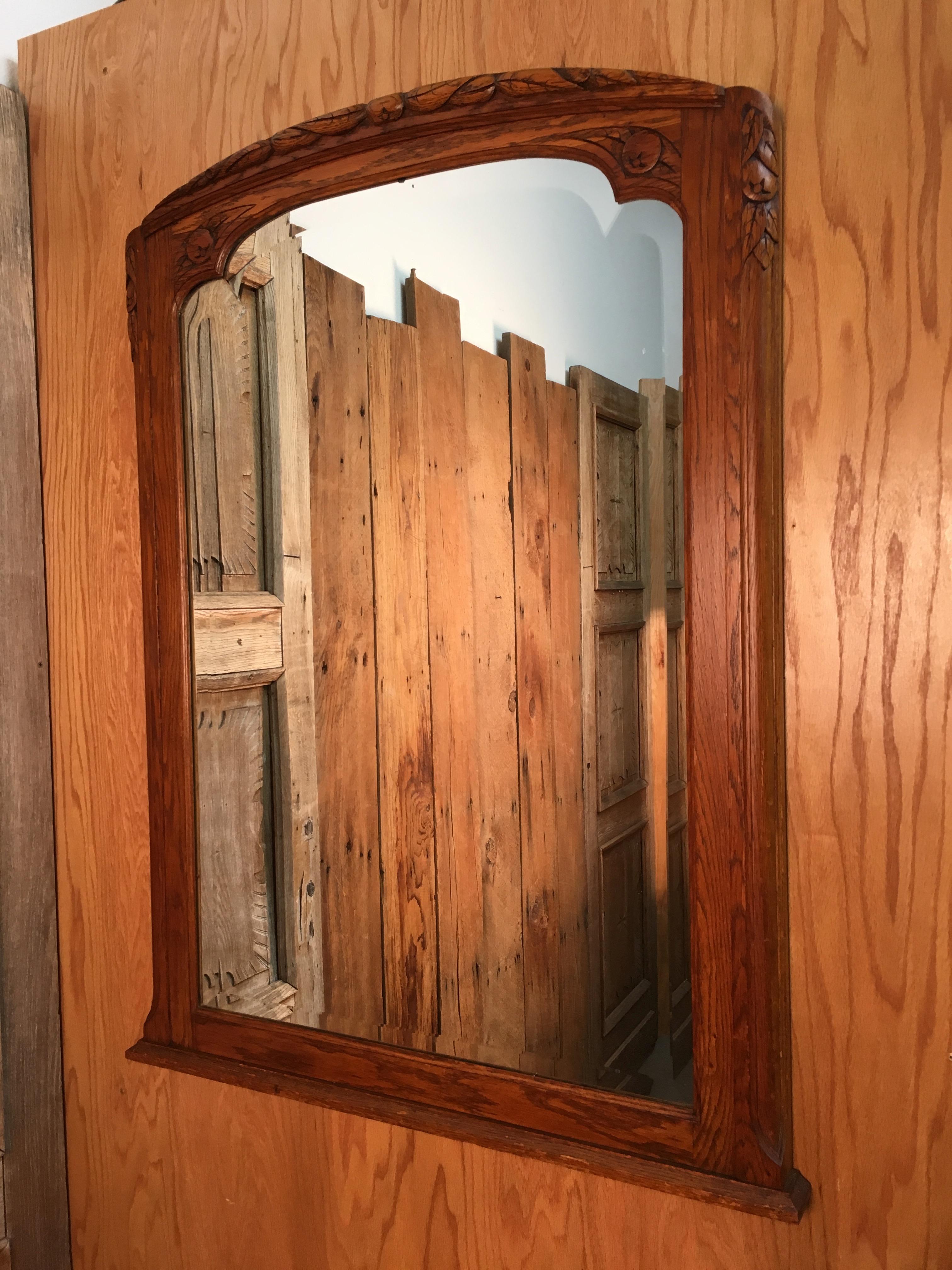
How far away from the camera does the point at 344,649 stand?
1.29 meters

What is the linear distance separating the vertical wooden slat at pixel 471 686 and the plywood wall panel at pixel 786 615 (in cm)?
21

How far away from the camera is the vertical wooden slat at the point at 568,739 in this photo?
113 centimetres

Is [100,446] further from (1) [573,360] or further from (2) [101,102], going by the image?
(1) [573,360]

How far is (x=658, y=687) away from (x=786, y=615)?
0.53ft

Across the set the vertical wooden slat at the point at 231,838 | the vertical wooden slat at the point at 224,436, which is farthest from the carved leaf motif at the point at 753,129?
the vertical wooden slat at the point at 231,838

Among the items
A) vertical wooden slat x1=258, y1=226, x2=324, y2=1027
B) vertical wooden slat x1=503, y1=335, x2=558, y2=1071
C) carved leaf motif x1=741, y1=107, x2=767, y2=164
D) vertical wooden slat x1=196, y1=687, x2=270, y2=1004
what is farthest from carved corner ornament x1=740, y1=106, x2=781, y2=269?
vertical wooden slat x1=196, y1=687, x2=270, y2=1004

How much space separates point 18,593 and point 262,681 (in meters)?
0.46

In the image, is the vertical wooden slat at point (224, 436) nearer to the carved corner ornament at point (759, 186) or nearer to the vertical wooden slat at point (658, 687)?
the vertical wooden slat at point (658, 687)

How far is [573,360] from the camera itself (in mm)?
1109

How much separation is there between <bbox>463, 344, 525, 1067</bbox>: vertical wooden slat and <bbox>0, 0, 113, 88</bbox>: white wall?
0.97m

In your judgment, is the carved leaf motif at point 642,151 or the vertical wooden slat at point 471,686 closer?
the carved leaf motif at point 642,151

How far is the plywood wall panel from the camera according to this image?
0.99 metres

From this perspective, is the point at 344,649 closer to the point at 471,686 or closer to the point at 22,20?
the point at 471,686

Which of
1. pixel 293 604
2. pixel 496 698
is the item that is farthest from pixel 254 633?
pixel 496 698
